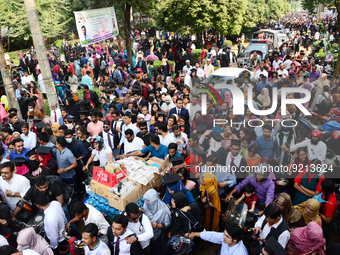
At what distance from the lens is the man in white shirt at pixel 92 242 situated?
11.1 ft

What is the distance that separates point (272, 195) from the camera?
4426 millimetres

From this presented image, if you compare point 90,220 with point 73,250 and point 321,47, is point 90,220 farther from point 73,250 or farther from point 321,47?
point 321,47

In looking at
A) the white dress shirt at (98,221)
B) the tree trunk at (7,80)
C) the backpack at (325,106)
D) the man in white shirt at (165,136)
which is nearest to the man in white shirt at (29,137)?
the tree trunk at (7,80)

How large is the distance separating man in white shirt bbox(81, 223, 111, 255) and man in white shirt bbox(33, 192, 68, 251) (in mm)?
821

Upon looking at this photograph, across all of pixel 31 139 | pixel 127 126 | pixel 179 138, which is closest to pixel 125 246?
pixel 179 138

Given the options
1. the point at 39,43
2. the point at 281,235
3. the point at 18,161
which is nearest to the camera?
the point at 281,235

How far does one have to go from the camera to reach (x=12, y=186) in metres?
4.69

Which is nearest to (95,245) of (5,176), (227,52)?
(5,176)

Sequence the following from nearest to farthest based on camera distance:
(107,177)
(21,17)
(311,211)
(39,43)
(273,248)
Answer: (273,248), (311,211), (107,177), (39,43), (21,17)

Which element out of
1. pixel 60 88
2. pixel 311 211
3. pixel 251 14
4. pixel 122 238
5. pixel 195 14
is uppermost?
pixel 195 14

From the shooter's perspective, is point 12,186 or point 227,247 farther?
point 12,186

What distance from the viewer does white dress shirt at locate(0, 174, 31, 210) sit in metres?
4.69

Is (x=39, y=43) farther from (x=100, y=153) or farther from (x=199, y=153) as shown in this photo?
(x=199, y=153)

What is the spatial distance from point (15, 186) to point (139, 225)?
2408 millimetres
